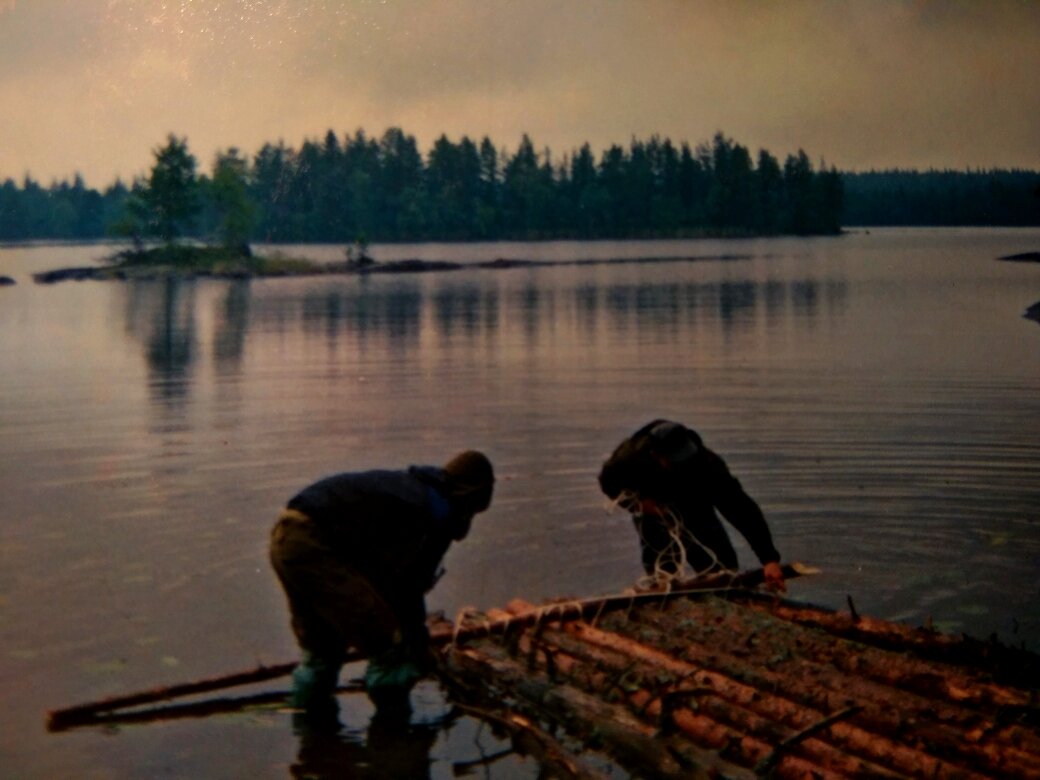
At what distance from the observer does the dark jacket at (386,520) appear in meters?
6.66

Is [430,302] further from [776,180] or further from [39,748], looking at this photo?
[776,180]

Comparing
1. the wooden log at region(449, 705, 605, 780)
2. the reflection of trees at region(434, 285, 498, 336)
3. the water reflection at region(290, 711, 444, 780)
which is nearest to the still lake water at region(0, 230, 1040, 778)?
the water reflection at region(290, 711, 444, 780)

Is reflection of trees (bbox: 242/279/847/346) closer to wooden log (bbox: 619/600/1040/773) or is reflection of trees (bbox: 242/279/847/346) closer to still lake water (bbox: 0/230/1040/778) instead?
still lake water (bbox: 0/230/1040/778)

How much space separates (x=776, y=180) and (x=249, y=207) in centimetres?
3830

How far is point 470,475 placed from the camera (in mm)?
6816

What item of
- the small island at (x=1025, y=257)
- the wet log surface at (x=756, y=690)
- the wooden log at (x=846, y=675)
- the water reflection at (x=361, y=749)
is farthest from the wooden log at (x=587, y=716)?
the small island at (x=1025, y=257)

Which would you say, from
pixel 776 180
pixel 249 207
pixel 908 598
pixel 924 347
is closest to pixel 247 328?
pixel 924 347

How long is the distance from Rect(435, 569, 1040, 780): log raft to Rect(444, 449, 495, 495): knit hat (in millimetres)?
1035

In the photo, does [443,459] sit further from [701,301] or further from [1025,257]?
[1025,257]

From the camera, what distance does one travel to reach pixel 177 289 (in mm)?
67188

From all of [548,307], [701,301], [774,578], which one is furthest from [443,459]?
[701,301]

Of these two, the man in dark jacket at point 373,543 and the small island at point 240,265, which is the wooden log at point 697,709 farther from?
the small island at point 240,265

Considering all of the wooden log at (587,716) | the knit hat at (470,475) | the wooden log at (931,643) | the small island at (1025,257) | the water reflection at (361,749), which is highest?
the small island at (1025,257)

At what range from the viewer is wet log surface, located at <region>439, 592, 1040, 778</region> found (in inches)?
219
